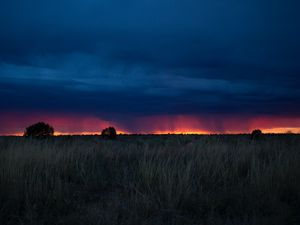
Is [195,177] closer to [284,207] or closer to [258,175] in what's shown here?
[258,175]

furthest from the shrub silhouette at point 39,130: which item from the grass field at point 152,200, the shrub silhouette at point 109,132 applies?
the grass field at point 152,200

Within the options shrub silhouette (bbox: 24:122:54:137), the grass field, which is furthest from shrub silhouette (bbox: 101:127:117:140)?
the grass field

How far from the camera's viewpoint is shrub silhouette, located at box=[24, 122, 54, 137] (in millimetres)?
23873

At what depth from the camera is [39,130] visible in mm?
24031

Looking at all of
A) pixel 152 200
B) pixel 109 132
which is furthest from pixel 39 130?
pixel 152 200

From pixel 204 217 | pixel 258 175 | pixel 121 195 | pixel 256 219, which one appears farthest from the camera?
pixel 258 175

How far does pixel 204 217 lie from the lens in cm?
516

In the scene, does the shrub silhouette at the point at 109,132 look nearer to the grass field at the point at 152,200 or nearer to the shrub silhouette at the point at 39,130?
the shrub silhouette at the point at 39,130

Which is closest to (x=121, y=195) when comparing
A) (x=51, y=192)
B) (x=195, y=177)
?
(x=51, y=192)

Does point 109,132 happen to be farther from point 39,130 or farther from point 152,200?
point 152,200

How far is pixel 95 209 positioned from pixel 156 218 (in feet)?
3.17

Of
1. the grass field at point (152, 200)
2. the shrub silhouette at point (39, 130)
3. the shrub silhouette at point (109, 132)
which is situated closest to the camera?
the grass field at point (152, 200)

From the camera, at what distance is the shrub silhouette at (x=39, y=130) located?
78.3 feet

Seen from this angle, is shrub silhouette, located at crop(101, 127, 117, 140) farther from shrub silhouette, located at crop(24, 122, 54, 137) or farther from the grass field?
the grass field
